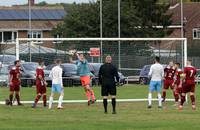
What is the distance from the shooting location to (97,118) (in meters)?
24.2

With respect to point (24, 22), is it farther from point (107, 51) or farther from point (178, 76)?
point (178, 76)

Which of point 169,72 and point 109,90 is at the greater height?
point 169,72

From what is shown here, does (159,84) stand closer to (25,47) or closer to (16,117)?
(16,117)

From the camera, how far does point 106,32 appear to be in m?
73.1

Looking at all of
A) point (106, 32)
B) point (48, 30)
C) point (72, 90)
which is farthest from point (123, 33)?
point (72, 90)

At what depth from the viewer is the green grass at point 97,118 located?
21234 millimetres

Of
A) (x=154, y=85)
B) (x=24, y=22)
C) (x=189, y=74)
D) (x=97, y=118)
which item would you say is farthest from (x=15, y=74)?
(x=24, y=22)

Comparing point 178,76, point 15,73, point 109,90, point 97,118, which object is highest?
point 15,73

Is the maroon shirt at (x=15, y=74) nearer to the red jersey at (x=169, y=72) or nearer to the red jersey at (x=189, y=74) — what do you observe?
the red jersey at (x=169, y=72)

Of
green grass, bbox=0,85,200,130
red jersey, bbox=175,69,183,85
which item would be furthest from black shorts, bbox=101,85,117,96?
red jersey, bbox=175,69,183,85

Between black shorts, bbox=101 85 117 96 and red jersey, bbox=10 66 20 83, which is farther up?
red jersey, bbox=10 66 20 83

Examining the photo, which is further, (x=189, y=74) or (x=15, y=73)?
(x=15, y=73)

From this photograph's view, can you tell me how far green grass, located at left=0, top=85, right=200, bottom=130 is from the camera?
21.2m

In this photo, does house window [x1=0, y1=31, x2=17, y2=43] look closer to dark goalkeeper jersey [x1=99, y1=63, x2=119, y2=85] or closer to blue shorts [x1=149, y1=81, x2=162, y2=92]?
blue shorts [x1=149, y1=81, x2=162, y2=92]
